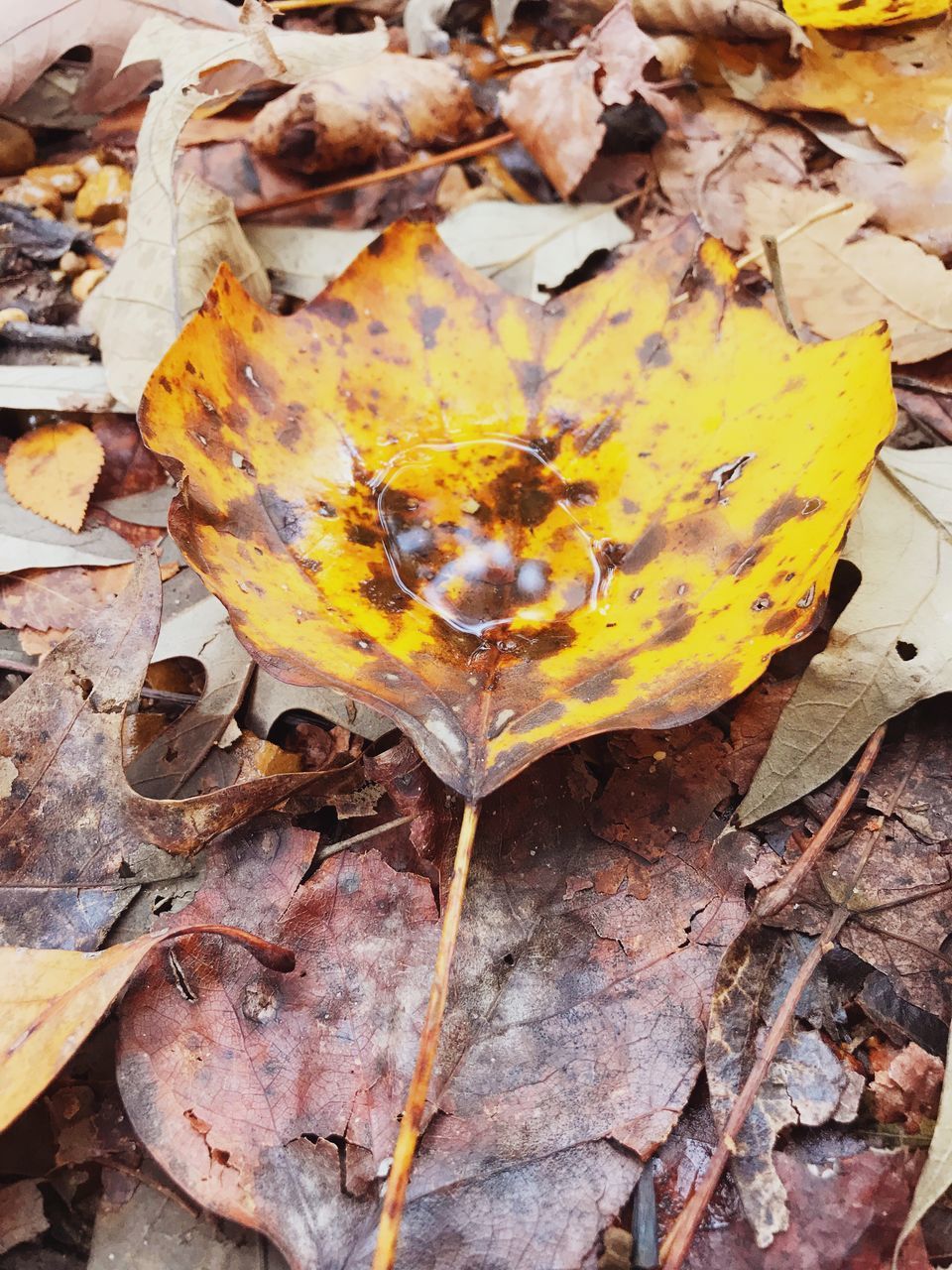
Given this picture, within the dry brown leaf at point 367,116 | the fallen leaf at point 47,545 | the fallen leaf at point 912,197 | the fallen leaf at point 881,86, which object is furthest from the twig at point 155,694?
the fallen leaf at point 881,86

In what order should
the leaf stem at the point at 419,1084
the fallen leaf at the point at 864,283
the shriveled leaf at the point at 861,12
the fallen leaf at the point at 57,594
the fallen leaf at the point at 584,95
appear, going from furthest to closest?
the fallen leaf at the point at 584,95 → the shriveled leaf at the point at 861,12 → the fallen leaf at the point at 864,283 → the fallen leaf at the point at 57,594 → the leaf stem at the point at 419,1084

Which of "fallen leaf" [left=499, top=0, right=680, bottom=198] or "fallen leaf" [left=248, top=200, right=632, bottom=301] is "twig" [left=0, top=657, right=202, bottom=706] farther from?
"fallen leaf" [left=499, top=0, right=680, bottom=198]

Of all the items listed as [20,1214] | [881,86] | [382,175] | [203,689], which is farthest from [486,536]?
[881,86]

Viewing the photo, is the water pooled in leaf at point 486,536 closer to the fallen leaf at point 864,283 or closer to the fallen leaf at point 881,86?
the fallen leaf at point 864,283

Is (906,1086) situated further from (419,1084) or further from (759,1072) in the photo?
(419,1084)

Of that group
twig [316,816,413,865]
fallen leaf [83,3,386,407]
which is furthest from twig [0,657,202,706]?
fallen leaf [83,3,386,407]

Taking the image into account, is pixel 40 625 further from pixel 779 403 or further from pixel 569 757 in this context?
pixel 779 403

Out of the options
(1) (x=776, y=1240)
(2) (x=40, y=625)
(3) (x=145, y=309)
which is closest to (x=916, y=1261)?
(1) (x=776, y=1240)
